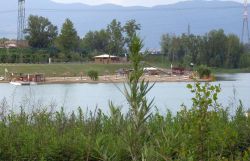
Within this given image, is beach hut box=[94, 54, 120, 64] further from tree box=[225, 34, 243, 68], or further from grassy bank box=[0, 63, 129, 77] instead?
tree box=[225, 34, 243, 68]

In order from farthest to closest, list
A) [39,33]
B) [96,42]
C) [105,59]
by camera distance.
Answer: [96,42]
[105,59]
[39,33]

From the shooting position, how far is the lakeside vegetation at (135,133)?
2559mm

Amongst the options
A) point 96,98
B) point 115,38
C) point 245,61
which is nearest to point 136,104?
point 96,98

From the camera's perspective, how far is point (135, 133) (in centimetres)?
253

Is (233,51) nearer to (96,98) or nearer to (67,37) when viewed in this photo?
(67,37)

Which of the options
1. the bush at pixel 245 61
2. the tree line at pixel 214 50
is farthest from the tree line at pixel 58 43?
the bush at pixel 245 61

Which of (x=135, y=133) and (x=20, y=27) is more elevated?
(x=20, y=27)

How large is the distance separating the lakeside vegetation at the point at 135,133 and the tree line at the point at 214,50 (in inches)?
3122

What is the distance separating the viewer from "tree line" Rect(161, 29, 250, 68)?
287 feet

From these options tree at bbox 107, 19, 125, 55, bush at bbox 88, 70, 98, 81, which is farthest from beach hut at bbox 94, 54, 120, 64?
bush at bbox 88, 70, 98, 81

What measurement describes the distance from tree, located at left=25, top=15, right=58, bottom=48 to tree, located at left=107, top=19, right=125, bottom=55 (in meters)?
8.81

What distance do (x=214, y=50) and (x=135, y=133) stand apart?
86.2 meters

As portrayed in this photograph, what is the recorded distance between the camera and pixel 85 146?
6.82m

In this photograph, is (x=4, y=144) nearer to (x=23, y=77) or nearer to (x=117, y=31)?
(x=23, y=77)
